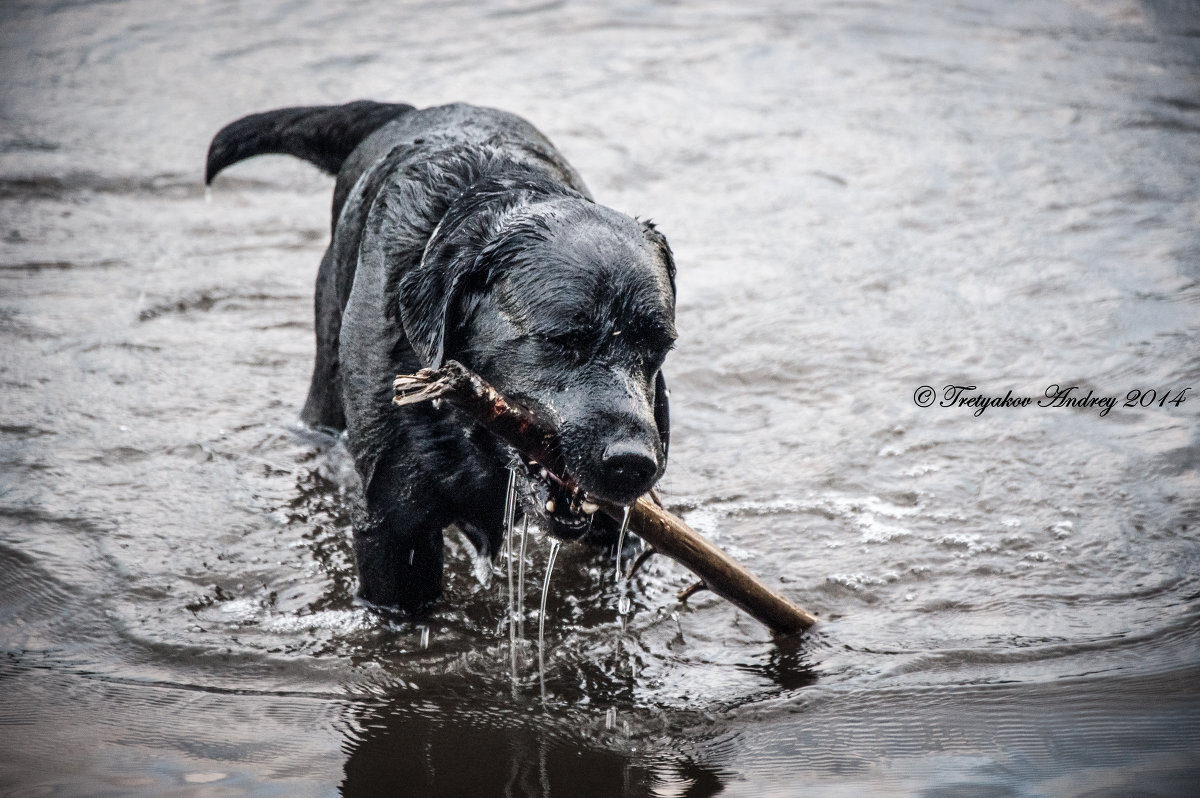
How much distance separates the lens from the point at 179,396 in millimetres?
6309

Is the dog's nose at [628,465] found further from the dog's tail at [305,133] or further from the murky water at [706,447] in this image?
the dog's tail at [305,133]

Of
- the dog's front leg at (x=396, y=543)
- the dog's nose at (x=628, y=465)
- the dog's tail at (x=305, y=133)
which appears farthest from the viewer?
the dog's tail at (x=305, y=133)

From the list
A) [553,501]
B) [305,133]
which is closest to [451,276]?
[553,501]

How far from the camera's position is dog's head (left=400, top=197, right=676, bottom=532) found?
344 cm

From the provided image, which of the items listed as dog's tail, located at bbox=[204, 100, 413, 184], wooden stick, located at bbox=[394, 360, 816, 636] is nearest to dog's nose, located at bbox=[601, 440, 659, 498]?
wooden stick, located at bbox=[394, 360, 816, 636]

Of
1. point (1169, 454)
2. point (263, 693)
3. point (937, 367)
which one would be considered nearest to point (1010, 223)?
point (937, 367)

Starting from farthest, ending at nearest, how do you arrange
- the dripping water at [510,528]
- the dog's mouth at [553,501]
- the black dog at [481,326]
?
the dripping water at [510,528] → the dog's mouth at [553,501] → the black dog at [481,326]

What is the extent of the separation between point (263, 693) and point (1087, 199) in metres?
6.76

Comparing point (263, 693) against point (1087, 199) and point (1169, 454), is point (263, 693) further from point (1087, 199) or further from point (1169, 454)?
point (1087, 199)

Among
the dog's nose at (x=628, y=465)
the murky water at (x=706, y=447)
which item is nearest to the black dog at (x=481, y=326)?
the dog's nose at (x=628, y=465)

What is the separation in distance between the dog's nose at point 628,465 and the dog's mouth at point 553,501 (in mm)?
298

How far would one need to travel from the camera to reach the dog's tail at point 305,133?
567cm

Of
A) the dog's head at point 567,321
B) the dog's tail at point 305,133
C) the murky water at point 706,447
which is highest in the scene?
the dog's tail at point 305,133

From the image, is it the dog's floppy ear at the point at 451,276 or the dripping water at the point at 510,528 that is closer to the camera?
the dog's floppy ear at the point at 451,276
